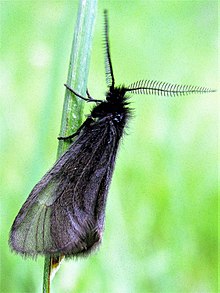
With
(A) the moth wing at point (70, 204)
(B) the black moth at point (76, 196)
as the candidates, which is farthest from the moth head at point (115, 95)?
(A) the moth wing at point (70, 204)

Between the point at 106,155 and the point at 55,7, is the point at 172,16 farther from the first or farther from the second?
the point at 106,155

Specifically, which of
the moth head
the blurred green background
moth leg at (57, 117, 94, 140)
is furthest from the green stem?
the blurred green background

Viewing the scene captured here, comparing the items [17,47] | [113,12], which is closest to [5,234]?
[17,47]

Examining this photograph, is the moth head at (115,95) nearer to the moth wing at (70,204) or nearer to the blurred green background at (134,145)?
the blurred green background at (134,145)

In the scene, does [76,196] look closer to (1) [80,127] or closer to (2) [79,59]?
(1) [80,127]

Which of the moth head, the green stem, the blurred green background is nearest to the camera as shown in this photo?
the green stem

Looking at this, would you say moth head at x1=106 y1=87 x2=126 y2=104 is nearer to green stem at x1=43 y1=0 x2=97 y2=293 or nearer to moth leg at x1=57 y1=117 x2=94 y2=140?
moth leg at x1=57 y1=117 x2=94 y2=140
